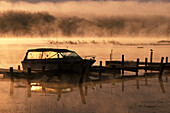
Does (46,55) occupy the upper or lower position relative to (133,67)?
upper

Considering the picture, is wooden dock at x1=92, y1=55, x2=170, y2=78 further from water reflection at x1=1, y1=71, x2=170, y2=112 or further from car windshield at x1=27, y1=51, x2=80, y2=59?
car windshield at x1=27, y1=51, x2=80, y2=59

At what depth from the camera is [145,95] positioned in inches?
876

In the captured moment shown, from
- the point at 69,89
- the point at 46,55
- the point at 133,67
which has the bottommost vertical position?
the point at 69,89

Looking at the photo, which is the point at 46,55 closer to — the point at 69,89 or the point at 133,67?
the point at 69,89

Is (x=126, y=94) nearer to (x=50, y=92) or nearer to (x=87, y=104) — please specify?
(x=87, y=104)

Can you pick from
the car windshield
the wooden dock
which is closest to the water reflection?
the wooden dock

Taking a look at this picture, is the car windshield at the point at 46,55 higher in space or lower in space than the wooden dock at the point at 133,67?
higher

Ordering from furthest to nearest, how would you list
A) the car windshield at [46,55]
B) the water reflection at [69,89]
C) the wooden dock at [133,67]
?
the wooden dock at [133,67] < the car windshield at [46,55] < the water reflection at [69,89]

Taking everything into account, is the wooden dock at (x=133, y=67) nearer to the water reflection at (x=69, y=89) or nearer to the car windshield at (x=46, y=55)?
the water reflection at (x=69, y=89)

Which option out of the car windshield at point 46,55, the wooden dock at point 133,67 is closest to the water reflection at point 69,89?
the wooden dock at point 133,67

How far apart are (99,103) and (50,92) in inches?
253

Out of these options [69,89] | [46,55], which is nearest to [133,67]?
[69,89]

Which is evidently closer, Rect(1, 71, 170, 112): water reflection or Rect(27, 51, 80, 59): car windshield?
Rect(1, 71, 170, 112): water reflection

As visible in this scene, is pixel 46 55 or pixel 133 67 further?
pixel 133 67
